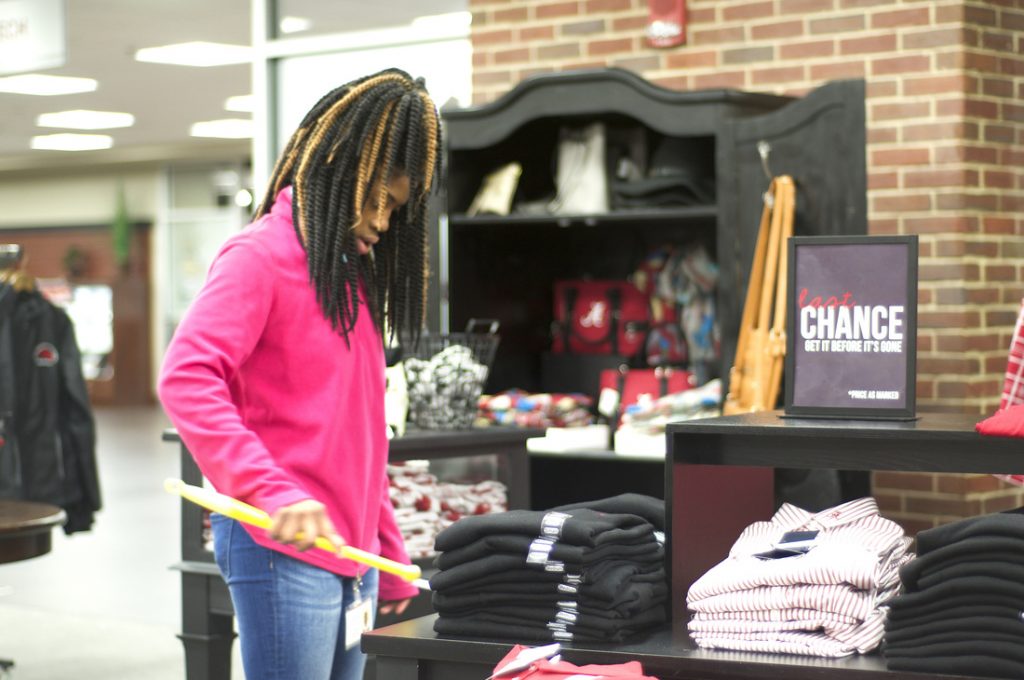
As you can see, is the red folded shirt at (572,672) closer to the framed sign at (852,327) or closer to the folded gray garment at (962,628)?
the folded gray garment at (962,628)

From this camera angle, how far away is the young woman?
2.11 m

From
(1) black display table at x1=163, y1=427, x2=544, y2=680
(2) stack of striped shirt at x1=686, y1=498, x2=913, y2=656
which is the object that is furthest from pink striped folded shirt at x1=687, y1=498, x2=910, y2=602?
(1) black display table at x1=163, y1=427, x2=544, y2=680

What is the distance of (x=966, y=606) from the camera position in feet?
6.48

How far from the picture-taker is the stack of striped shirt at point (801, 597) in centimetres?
208

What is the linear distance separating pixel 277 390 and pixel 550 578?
1.71 feet

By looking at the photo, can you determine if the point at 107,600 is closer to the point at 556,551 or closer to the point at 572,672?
the point at 556,551

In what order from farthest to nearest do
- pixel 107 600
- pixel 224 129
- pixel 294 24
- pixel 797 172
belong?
pixel 224 129
pixel 107 600
pixel 294 24
pixel 797 172

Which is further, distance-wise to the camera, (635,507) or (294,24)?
(294,24)

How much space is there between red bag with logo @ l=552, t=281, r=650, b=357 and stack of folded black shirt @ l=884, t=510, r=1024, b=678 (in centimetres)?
345

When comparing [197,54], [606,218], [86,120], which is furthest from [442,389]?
[86,120]

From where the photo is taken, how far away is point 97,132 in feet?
55.7

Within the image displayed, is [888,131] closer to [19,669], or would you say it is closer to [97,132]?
[19,669]

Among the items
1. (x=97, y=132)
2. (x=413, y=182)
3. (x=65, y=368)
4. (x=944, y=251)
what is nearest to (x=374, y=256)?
(x=413, y=182)

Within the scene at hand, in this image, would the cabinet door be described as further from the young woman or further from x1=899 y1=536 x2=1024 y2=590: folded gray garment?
x1=899 y1=536 x2=1024 y2=590: folded gray garment
